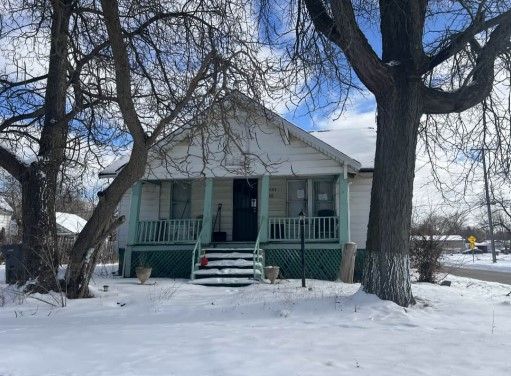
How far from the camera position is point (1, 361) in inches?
186

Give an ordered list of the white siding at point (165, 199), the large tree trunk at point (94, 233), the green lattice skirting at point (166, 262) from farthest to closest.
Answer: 1. the white siding at point (165, 199)
2. the green lattice skirting at point (166, 262)
3. the large tree trunk at point (94, 233)

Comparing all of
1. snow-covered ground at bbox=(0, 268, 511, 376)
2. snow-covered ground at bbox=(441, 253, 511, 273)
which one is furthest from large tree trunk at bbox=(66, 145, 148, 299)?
snow-covered ground at bbox=(441, 253, 511, 273)

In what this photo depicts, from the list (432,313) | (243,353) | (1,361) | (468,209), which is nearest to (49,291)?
(1,361)

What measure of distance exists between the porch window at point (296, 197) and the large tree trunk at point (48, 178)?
8.39 meters

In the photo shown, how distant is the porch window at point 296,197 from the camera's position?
55.9 ft

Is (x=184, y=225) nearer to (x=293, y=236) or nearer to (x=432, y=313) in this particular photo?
(x=293, y=236)

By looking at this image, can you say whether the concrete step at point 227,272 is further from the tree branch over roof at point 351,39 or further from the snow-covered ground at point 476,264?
the snow-covered ground at point 476,264

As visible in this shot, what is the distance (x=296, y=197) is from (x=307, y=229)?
5.09ft

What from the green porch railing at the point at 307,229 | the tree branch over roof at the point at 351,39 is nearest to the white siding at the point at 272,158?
the green porch railing at the point at 307,229

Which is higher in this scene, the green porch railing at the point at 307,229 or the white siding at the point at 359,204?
the white siding at the point at 359,204

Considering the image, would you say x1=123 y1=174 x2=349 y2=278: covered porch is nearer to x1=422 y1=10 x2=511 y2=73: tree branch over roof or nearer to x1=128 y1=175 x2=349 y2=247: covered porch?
x1=128 y1=175 x2=349 y2=247: covered porch

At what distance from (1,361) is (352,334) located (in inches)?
156

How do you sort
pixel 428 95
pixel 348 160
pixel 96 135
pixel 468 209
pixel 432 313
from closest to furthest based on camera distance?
pixel 432 313 < pixel 428 95 < pixel 96 135 < pixel 348 160 < pixel 468 209

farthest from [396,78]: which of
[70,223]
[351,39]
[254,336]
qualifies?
[70,223]
